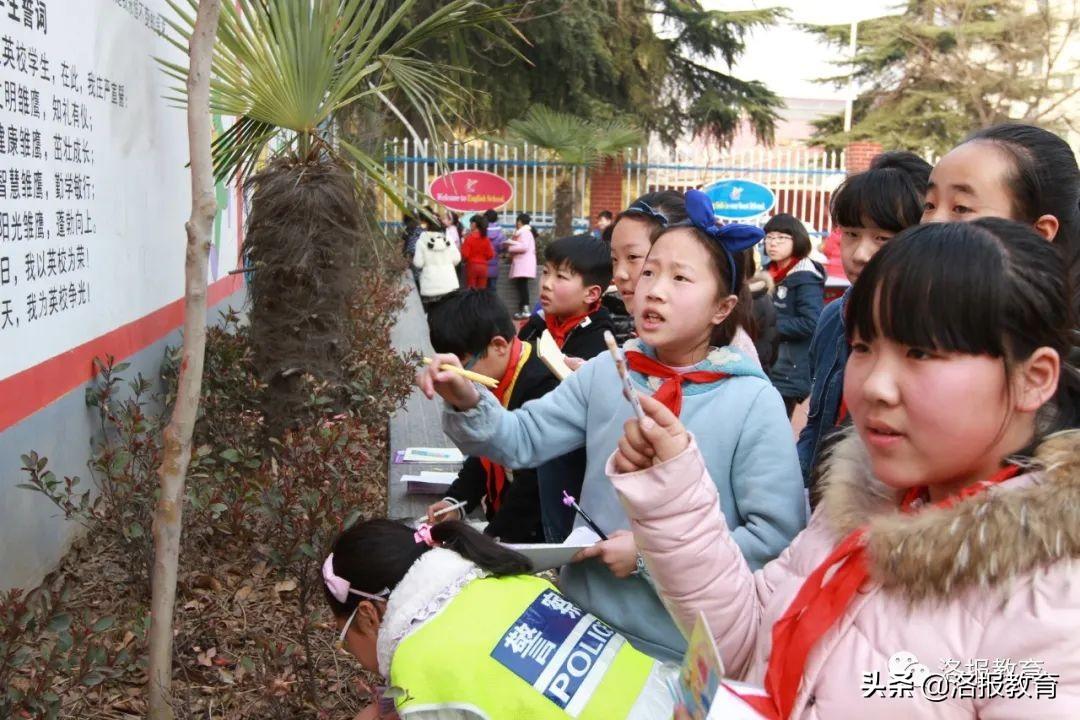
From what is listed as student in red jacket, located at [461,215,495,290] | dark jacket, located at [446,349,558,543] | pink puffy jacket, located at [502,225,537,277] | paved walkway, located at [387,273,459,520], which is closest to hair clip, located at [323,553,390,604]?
dark jacket, located at [446,349,558,543]

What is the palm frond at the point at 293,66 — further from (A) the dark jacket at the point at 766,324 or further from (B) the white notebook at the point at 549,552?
(B) the white notebook at the point at 549,552

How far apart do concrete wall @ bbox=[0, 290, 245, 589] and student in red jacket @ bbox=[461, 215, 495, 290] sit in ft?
40.6

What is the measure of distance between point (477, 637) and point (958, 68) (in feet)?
97.6

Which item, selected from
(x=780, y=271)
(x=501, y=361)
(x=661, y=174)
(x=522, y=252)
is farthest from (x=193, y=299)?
(x=661, y=174)

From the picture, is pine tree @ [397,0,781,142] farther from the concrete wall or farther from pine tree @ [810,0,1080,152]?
the concrete wall

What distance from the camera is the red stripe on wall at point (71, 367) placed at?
139 inches

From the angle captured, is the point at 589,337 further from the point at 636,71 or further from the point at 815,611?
the point at 636,71

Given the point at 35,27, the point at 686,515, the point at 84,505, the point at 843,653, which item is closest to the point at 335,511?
the point at 84,505

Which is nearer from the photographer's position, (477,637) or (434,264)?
(477,637)

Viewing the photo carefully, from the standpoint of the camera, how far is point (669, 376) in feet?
7.66

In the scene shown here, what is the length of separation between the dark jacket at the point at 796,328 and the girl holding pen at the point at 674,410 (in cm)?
354

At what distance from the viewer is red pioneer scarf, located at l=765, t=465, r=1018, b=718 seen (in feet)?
4.26

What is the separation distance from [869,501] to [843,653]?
25cm

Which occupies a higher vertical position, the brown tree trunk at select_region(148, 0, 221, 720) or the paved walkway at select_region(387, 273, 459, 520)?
the brown tree trunk at select_region(148, 0, 221, 720)
